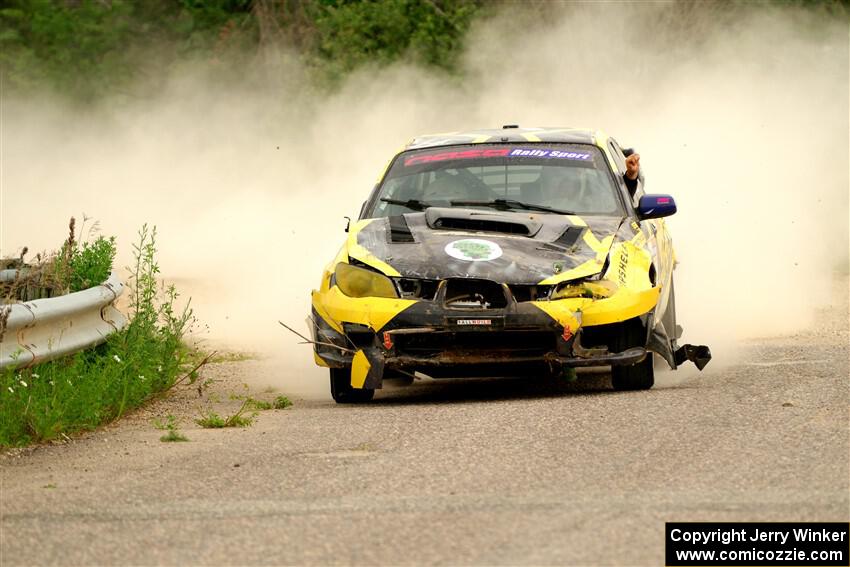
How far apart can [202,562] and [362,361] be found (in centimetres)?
385

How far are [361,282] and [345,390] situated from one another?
0.69m

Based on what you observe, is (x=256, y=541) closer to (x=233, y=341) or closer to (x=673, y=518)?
(x=673, y=518)

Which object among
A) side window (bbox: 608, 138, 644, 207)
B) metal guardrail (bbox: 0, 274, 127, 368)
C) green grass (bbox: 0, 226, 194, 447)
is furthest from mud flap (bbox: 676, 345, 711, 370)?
metal guardrail (bbox: 0, 274, 127, 368)

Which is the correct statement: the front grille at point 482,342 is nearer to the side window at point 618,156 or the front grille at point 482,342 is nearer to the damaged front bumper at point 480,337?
the damaged front bumper at point 480,337

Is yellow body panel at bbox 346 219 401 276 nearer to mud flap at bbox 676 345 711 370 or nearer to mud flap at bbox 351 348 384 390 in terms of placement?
mud flap at bbox 351 348 384 390

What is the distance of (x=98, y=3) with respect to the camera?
34.6 metres

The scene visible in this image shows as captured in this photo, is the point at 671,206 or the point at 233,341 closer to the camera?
the point at 671,206

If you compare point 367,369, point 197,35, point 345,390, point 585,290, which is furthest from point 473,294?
point 197,35

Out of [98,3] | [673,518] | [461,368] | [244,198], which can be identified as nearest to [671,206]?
[461,368]

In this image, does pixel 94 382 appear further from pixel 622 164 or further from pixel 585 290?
pixel 622 164

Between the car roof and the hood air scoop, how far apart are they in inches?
52.2

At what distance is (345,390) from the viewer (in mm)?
9727

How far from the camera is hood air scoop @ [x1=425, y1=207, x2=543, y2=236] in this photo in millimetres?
9734

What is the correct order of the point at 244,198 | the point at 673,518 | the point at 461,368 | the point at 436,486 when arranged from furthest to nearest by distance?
the point at 244,198 < the point at 461,368 < the point at 436,486 < the point at 673,518
